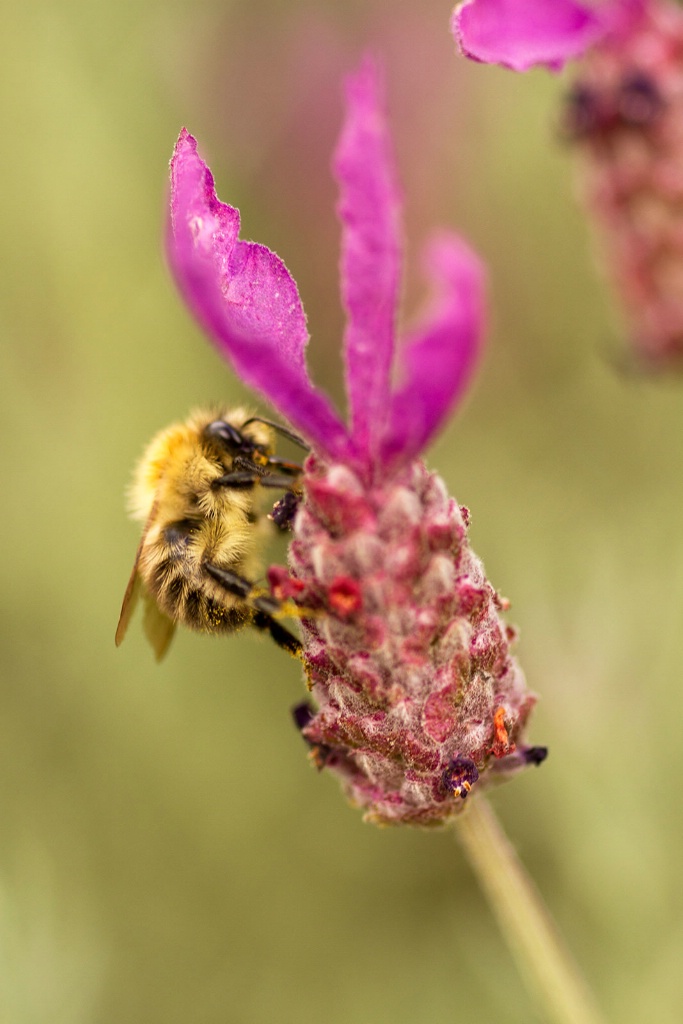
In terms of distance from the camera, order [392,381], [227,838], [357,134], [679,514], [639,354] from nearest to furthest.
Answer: [357,134] → [639,354] → [392,381] → [679,514] → [227,838]

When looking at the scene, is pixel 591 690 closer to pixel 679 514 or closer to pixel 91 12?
pixel 679 514

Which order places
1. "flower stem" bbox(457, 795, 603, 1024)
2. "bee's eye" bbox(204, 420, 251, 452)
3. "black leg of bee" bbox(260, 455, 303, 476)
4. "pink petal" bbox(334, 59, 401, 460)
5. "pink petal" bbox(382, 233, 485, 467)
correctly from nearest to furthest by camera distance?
"pink petal" bbox(382, 233, 485, 467)
"pink petal" bbox(334, 59, 401, 460)
"flower stem" bbox(457, 795, 603, 1024)
"black leg of bee" bbox(260, 455, 303, 476)
"bee's eye" bbox(204, 420, 251, 452)

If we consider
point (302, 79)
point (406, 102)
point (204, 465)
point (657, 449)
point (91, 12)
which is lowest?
point (204, 465)

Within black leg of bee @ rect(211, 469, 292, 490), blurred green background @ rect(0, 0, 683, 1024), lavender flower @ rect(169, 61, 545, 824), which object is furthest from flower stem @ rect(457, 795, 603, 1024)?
blurred green background @ rect(0, 0, 683, 1024)

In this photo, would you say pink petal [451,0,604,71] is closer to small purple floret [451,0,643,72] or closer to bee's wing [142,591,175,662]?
small purple floret [451,0,643,72]

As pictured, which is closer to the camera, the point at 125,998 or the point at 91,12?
the point at 125,998

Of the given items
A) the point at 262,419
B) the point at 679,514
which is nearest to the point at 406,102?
the point at 679,514

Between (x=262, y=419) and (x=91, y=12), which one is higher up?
(x=91, y=12)
